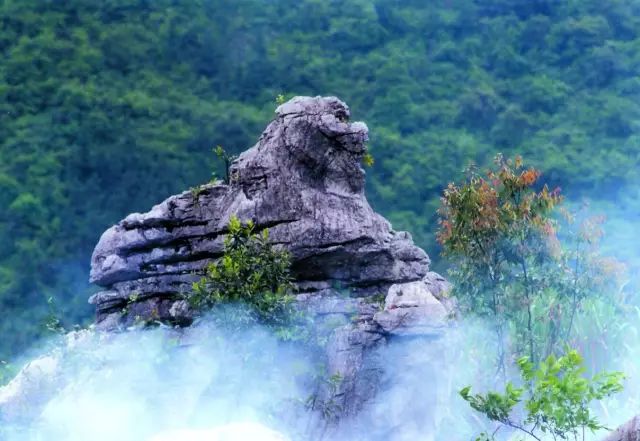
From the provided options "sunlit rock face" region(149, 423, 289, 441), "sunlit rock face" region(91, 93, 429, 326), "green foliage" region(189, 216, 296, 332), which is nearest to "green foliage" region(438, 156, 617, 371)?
"sunlit rock face" region(91, 93, 429, 326)

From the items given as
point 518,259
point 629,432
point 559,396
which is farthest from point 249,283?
point 629,432

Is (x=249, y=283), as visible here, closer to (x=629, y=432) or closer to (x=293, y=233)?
(x=293, y=233)

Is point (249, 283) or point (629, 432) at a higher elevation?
point (249, 283)

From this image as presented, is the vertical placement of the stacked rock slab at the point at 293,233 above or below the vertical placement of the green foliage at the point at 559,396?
above

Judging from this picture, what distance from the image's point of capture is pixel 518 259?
5.92 metres

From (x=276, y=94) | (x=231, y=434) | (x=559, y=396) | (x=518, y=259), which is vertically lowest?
(x=559, y=396)

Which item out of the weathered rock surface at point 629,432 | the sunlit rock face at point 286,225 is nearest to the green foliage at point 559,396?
the weathered rock surface at point 629,432

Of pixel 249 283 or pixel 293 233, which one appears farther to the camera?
pixel 293 233

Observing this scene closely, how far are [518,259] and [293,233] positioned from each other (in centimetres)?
126

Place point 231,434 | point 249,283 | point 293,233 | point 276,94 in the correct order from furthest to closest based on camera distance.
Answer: point 276,94 < point 293,233 < point 249,283 < point 231,434


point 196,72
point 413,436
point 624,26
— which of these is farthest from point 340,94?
point 413,436

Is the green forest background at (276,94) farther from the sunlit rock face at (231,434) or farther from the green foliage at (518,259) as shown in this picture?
the sunlit rock face at (231,434)

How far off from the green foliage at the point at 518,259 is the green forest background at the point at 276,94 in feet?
17.3

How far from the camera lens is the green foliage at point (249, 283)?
5855mm
